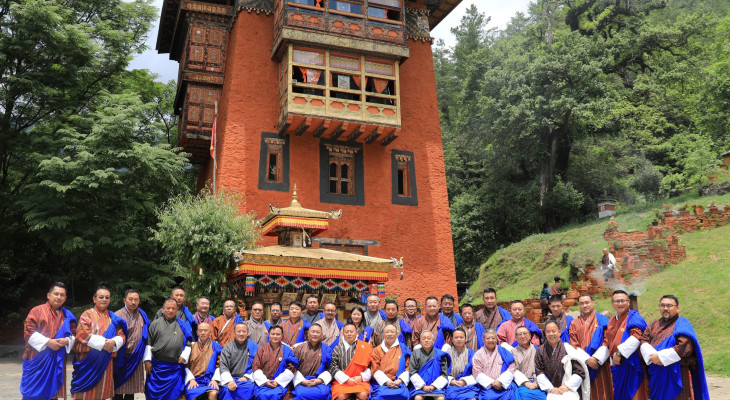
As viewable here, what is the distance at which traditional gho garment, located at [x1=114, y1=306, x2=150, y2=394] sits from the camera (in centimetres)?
744

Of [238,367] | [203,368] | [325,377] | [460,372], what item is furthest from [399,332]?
[203,368]

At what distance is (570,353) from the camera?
23.3 ft

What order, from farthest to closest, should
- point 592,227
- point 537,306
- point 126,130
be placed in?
1. point 592,227
2. point 126,130
3. point 537,306

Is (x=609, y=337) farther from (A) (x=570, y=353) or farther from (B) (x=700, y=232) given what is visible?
(B) (x=700, y=232)

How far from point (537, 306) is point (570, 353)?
9.37 meters

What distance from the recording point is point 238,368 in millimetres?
7934

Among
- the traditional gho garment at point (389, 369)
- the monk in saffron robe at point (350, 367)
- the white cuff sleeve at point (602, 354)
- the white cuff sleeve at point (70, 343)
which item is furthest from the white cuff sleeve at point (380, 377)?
the white cuff sleeve at point (70, 343)

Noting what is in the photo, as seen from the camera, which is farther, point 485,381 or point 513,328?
point 513,328

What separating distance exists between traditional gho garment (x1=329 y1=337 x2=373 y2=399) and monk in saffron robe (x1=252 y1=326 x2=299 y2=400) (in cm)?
58

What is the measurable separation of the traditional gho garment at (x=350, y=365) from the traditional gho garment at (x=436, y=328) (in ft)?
3.58

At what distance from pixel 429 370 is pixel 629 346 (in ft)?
8.64

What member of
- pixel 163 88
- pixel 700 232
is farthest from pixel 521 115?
pixel 163 88

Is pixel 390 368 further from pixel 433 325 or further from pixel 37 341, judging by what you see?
pixel 37 341

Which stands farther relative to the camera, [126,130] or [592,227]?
[592,227]
